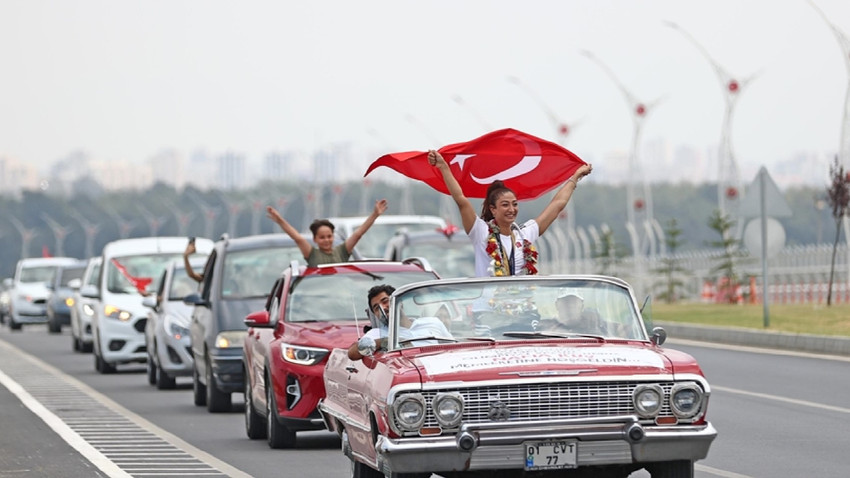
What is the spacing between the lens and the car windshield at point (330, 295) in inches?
612

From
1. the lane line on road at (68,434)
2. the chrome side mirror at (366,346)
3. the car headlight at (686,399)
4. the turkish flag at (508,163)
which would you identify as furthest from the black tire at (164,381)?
the car headlight at (686,399)

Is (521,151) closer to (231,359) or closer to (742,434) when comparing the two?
(742,434)

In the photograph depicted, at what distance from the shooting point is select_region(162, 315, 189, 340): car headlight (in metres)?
22.5

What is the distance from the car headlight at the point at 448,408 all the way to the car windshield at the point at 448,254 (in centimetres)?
2003

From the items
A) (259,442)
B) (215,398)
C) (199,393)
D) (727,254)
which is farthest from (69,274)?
(259,442)

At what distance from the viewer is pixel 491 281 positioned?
1062 centimetres

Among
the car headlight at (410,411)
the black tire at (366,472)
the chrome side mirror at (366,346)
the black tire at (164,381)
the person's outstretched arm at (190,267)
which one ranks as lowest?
the black tire at (164,381)

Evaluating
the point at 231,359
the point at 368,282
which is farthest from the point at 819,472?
the point at 231,359

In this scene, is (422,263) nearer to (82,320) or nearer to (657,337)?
(657,337)

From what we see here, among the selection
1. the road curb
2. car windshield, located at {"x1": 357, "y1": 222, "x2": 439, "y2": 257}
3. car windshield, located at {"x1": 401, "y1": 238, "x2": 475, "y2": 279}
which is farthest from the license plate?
car windshield, located at {"x1": 357, "y1": 222, "x2": 439, "y2": 257}

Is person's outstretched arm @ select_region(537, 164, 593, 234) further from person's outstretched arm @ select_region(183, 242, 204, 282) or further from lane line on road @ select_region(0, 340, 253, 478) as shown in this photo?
person's outstretched arm @ select_region(183, 242, 204, 282)

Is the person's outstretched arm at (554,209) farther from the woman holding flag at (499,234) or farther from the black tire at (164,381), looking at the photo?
the black tire at (164,381)

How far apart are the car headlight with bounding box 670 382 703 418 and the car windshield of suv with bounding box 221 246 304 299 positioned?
10119mm

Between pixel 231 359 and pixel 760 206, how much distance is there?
48.5 ft
